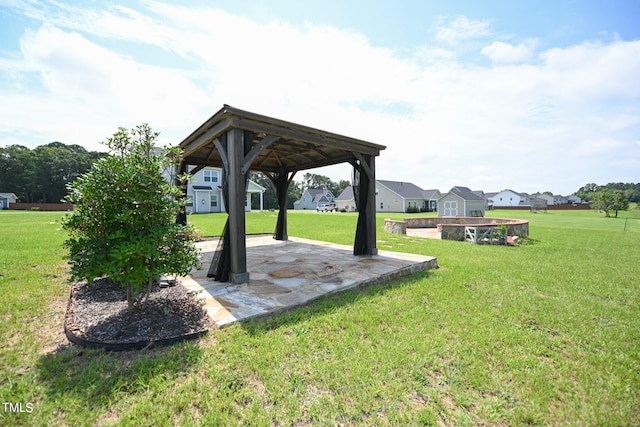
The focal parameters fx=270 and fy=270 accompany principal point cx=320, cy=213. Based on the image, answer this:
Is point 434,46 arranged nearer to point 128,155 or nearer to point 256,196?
point 128,155

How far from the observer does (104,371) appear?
7.13ft

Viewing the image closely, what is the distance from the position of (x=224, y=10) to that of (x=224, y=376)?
6711 millimetres

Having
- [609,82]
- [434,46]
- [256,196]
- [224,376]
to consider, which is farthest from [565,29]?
[256,196]

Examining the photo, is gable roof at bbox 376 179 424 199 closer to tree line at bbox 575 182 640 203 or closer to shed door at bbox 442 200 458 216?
shed door at bbox 442 200 458 216

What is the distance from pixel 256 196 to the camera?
1724 inches

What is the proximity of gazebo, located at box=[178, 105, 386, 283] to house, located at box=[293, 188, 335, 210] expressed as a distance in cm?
4361

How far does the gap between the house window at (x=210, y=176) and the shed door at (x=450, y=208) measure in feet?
77.6

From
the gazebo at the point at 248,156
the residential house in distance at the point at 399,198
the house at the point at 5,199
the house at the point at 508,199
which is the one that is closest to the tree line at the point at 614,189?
the house at the point at 508,199

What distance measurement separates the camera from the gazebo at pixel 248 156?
433 cm

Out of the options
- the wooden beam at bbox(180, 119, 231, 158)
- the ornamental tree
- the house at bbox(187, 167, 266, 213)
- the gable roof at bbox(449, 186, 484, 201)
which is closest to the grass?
the ornamental tree

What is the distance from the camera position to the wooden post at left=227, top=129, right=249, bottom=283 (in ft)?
14.1

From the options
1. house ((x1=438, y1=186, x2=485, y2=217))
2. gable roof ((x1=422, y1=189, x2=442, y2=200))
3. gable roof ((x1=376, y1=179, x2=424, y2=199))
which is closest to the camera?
house ((x1=438, y1=186, x2=485, y2=217))

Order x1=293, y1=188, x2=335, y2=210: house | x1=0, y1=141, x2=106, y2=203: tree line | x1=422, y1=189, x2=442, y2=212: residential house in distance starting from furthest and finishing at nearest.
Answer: x1=293, y1=188, x2=335, y2=210: house, x1=422, y1=189, x2=442, y2=212: residential house in distance, x1=0, y1=141, x2=106, y2=203: tree line

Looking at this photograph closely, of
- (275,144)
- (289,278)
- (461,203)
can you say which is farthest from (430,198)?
(289,278)
